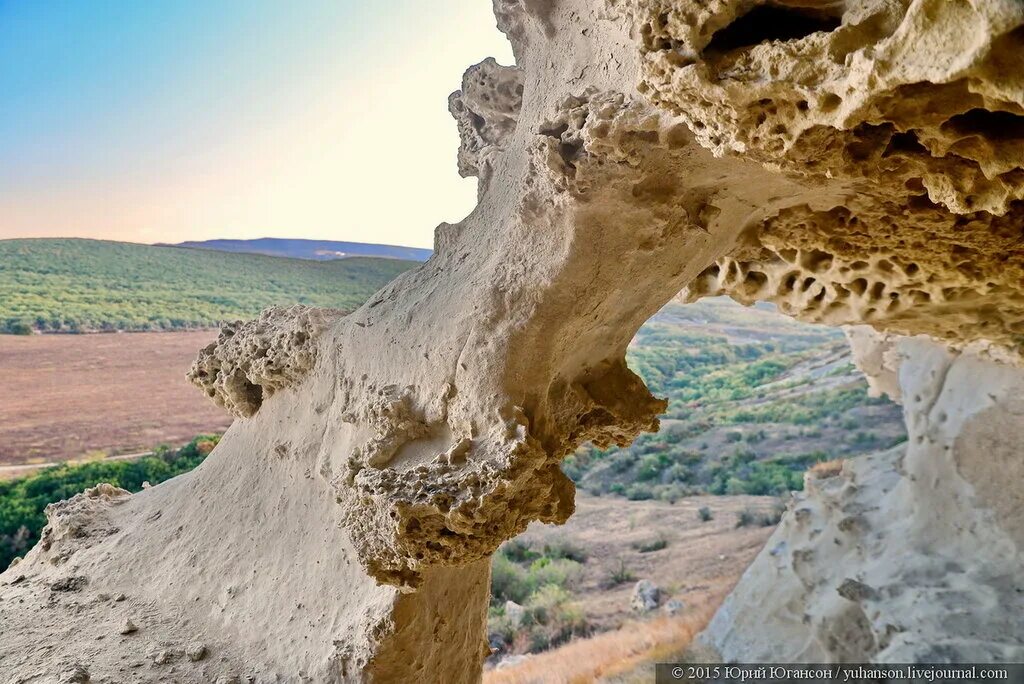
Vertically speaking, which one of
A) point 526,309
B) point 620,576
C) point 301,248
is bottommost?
point 620,576

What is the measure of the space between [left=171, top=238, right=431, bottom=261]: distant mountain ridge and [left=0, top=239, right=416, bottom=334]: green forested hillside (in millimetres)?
80

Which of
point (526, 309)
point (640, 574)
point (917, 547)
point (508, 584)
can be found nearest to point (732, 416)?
point (640, 574)

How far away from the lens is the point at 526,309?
6.39 feet

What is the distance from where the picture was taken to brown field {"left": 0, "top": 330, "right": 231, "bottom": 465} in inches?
178

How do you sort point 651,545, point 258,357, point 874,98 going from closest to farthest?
point 874,98 → point 258,357 → point 651,545

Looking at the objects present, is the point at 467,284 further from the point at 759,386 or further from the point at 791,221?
the point at 759,386

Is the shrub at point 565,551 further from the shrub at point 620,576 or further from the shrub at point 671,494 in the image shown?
the shrub at point 671,494

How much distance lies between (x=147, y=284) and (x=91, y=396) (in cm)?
123

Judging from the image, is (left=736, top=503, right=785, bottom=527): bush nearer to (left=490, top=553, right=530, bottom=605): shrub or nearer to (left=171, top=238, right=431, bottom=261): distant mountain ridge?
(left=490, top=553, right=530, bottom=605): shrub

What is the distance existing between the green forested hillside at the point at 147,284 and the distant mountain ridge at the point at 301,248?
80 millimetres

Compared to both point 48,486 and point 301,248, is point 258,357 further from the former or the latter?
point 301,248

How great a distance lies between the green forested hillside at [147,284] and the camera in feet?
16.3

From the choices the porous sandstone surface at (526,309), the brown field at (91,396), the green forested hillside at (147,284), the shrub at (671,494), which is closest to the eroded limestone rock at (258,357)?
the porous sandstone surface at (526,309)

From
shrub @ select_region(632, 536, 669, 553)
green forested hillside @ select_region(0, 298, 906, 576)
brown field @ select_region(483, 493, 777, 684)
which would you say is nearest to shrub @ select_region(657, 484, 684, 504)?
green forested hillside @ select_region(0, 298, 906, 576)
